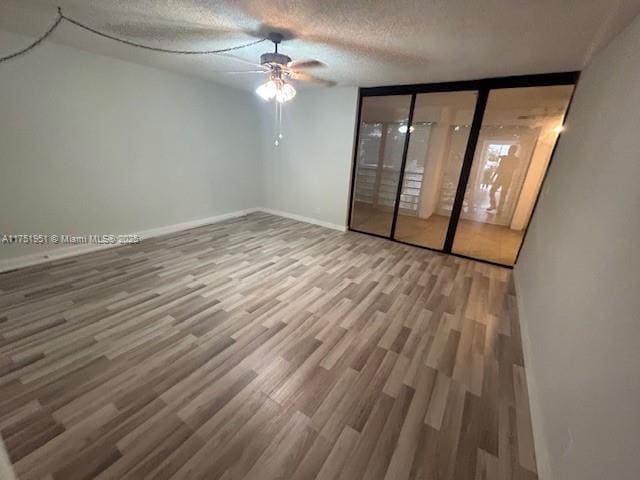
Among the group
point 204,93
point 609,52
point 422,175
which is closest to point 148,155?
point 204,93

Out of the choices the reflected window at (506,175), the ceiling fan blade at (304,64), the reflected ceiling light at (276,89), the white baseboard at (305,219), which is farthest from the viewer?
the white baseboard at (305,219)

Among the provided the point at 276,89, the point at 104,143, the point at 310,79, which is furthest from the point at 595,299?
the point at 104,143

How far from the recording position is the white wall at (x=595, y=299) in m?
0.93

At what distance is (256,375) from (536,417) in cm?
170

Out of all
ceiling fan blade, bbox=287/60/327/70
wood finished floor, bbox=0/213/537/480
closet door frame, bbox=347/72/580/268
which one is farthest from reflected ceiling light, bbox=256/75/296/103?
closet door frame, bbox=347/72/580/268

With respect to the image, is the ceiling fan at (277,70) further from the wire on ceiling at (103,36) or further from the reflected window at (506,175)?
the reflected window at (506,175)

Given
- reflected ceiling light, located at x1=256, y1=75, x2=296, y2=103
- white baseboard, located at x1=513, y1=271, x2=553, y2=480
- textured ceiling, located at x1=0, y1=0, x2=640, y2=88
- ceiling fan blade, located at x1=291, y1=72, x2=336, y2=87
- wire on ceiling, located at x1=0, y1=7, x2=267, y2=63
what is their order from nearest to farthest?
1. white baseboard, located at x1=513, y1=271, x2=553, y2=480
2. textured ceiling, located at x1=0, y1=0, x2=640, y2=88
3. wire on ceiling, located at x1=0, y1=7, x2=267, y2=63
4. reflected ceiling light, located at x1=256, y1=75, x2=296, y2=103
5. ceiling fan blade, located at x1=291, y1=72, x2=336, y2=87

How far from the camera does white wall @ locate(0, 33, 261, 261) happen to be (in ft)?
9.00

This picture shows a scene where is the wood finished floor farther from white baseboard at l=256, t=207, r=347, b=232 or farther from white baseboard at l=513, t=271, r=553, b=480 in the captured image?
white baseboard at l=256, t=207, r=347, b=232

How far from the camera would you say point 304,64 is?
296cm

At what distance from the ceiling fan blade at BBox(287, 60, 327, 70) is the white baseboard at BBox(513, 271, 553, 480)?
3367mm

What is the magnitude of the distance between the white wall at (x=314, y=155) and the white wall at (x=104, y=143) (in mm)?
899

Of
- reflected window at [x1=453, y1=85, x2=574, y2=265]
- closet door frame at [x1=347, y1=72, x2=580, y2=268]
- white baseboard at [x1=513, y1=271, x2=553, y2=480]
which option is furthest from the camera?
reflected window at [x1=453, y1=85, x2=574, y2=265]

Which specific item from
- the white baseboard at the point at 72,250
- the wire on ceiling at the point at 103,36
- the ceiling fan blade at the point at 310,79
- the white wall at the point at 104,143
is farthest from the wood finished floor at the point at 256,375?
the ceiling fan blade at the point at 310,79
